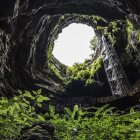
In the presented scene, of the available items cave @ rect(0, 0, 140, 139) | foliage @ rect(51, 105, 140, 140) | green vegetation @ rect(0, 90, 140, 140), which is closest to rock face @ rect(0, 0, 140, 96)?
cave @ rect(0, 0, 140, 139)

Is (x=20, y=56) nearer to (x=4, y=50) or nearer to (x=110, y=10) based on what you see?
(x=4, y=50)

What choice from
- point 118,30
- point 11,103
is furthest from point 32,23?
point 11,103

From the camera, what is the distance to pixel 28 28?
10.3 meters

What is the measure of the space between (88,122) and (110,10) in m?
8.23

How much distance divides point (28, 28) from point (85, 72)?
5.59m

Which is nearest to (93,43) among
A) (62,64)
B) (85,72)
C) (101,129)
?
(62,64)

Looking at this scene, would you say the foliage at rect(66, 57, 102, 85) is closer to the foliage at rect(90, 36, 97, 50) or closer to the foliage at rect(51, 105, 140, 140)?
the foliage at rect(90, 36, 97, 50)

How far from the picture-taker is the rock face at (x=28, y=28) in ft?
27.4

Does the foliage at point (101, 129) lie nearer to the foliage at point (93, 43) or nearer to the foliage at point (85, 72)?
the foliage at point (85, 72)

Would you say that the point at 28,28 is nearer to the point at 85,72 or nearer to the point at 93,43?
the point at 85,72

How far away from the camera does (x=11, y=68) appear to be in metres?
9.95

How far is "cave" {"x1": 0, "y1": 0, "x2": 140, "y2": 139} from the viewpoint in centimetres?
911

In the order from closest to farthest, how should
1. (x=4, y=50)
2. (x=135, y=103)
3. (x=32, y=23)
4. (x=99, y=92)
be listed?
(x=4, y=50)
(x=135, y=103)
(x=32, y=23)
(x=99, y=92)

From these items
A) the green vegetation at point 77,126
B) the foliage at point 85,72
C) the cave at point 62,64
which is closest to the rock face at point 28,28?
the cave at point 62,64
